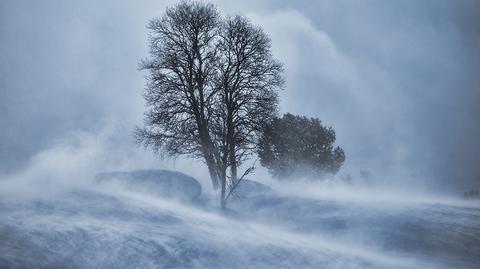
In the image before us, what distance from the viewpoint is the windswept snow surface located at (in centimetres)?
1138

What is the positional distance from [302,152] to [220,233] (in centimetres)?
1941

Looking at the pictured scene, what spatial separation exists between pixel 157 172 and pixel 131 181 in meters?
1.47

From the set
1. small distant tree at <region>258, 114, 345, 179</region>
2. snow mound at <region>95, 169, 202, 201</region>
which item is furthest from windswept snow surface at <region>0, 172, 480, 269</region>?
small distant tree at <region>258, 114, 345, 179</region>

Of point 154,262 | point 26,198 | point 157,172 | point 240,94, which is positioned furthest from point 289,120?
point 154,262

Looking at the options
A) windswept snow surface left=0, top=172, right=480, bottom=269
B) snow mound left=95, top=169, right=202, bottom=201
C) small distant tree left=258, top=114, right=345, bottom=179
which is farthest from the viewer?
small distant tree left=258, top=114, right=345, bottom=179

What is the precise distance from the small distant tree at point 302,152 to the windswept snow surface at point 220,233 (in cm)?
1122

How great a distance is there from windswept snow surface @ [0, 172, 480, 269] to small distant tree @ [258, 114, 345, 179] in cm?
1122

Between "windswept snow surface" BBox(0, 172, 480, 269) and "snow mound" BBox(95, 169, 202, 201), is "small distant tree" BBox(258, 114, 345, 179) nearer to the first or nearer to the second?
"snow mound" BBox(95, 169, 202, 201)

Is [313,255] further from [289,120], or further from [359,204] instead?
[289,120]

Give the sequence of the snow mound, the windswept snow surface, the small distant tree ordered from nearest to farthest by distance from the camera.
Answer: the windswept snow surface
the snow mound
the small distant tree

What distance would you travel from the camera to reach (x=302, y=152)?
1308 inches

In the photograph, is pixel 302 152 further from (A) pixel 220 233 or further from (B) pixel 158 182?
(A) pixel 220 233

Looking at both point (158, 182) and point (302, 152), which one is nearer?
point (158, 182)

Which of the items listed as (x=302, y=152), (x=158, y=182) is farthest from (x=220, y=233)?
(x=302, y=152)
